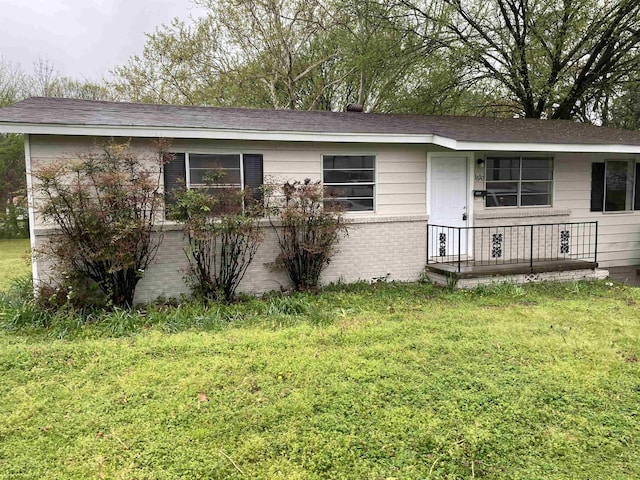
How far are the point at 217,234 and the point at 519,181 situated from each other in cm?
630

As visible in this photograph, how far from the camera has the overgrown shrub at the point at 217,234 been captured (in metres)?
6.34

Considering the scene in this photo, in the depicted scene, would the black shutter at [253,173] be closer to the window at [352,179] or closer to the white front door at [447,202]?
the window at [352,179]

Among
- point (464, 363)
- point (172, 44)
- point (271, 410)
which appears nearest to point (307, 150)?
point (464, 363)

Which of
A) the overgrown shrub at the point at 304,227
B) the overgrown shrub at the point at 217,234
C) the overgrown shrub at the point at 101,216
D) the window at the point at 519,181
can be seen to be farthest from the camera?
the window at the point at 519,181

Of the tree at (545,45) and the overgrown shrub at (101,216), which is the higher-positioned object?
the tree at (545,45)

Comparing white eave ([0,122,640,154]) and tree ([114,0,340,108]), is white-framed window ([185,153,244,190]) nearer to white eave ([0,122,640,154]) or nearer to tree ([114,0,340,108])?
white eave ([0,122,640,154])

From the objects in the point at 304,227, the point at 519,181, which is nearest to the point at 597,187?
the point at 519,181

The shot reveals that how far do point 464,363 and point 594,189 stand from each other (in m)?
7.66

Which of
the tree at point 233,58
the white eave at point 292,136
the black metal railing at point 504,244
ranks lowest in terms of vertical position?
the black metal railing at point 504,244

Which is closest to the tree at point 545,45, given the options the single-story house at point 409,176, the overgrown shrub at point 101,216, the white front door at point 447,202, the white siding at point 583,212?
the single-story house at point 409,176

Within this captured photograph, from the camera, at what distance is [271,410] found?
3.48 metres

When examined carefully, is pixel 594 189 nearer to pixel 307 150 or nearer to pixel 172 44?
pixel 307 150

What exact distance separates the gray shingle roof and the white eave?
6 centimetres

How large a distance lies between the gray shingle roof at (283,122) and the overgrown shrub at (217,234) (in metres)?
1.11
